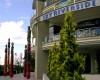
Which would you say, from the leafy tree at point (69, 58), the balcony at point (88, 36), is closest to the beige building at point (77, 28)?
the balcony at point (88, 36)

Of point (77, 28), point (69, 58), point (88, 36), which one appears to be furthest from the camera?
point (77, 28)

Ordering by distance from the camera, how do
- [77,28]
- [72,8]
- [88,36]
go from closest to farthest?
[88,36]
[72,8]
[77,28]

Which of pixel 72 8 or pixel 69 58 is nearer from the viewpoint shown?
pixel 69 58

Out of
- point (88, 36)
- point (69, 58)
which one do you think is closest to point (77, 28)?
point (88, 36)

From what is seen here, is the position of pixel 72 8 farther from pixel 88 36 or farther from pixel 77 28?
pixel 77 28

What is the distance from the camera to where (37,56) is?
1449 inches

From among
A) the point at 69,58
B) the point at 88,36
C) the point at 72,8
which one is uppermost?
the point at 72,8

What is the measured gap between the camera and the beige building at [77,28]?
1099 inches

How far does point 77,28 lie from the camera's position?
3294cm

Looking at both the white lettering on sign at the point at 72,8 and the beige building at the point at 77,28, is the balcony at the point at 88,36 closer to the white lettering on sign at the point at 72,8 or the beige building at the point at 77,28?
the beige building at the point at 77,28

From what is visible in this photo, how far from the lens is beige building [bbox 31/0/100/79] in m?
27.9

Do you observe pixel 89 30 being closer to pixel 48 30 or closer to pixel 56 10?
pixel 56 10

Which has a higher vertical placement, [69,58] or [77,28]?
[77,28]

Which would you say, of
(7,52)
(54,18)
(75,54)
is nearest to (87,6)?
(54,18)
